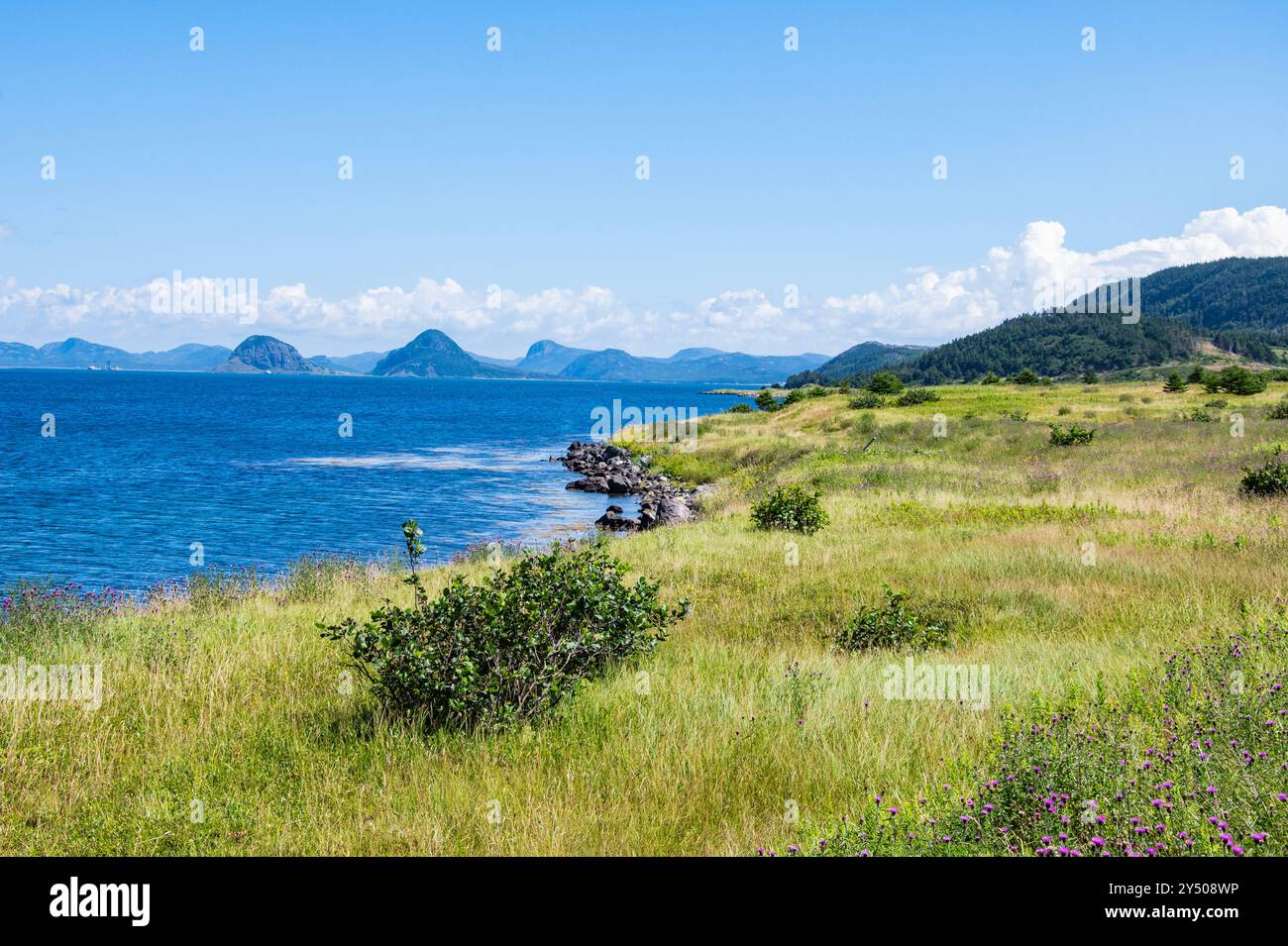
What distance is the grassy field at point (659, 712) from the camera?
5.36 metres

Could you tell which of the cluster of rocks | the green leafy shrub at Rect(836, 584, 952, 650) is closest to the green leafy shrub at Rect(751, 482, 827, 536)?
the cluster of rocks

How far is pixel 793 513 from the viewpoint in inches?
896

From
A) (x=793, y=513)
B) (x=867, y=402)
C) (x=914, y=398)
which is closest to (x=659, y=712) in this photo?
(x=793, y=513)

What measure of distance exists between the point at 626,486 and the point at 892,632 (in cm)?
3945

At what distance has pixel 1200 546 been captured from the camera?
15.1m

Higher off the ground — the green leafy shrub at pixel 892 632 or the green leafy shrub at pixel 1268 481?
the green leafy shrub at pixel 1268 481

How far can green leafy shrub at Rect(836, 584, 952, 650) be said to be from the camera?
11172 mm

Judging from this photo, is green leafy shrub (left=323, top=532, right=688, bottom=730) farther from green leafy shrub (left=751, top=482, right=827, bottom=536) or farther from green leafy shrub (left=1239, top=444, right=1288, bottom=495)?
green leafy shrub (left=1239, top=444, right=1288, bottom=495)

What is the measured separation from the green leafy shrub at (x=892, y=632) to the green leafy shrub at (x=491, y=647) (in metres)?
3.79

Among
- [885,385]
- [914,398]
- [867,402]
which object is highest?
[885,385]

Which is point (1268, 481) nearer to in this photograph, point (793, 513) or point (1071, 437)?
point (793, 513)

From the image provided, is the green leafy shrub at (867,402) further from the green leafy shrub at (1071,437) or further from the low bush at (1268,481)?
the low bush at (1268,481)

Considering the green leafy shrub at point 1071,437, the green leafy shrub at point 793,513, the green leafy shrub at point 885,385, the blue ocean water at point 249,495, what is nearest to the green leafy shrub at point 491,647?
the green leafy shrub at point 793,513

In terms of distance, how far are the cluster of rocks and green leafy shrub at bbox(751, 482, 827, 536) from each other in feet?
27.1
